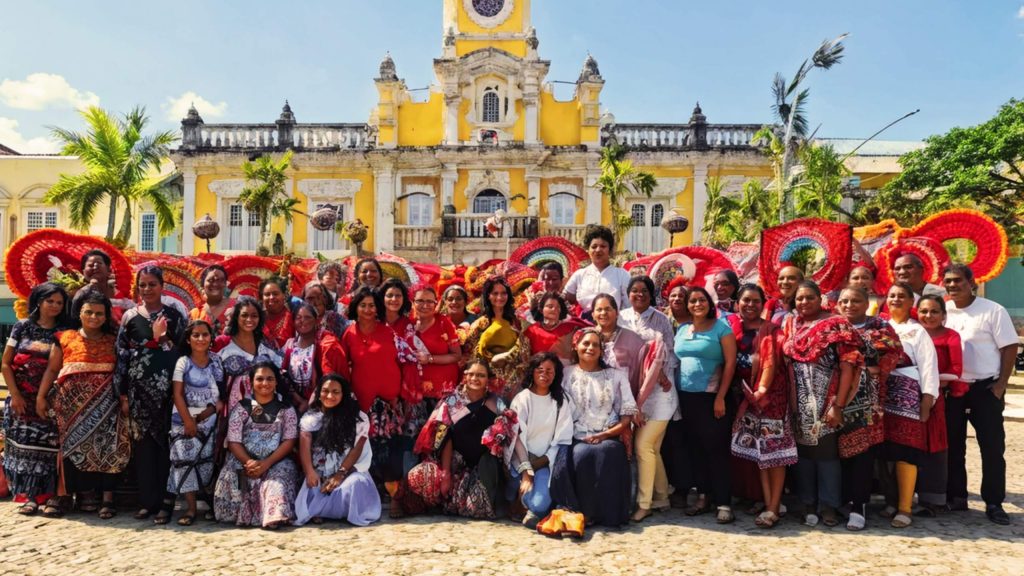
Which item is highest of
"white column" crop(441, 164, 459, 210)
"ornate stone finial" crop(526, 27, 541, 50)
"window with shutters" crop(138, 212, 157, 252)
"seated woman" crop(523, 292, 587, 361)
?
"ornate stone finial" crop(526, 27, 541, 50)

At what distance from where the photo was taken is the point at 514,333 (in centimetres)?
485

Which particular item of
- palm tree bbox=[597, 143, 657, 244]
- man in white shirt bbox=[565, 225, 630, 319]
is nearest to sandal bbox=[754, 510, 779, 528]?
man in white shirt bbox=[565, 225, 630, 319]

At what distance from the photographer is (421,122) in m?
21.2

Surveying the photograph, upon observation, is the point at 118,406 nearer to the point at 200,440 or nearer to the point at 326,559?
the point at 200,440

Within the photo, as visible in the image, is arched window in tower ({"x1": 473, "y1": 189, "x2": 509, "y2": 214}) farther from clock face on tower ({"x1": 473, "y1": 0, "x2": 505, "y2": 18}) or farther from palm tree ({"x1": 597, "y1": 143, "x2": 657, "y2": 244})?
clock face on tower ({"x1": 473, "y1": 0, "x2": 505, "y2": 18})

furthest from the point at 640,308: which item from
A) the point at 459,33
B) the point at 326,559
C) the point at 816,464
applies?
the point at 459,33

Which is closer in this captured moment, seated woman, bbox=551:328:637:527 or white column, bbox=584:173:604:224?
seated woman, bbox=551:328:637:527

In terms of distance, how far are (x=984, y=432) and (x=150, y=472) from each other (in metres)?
5.22

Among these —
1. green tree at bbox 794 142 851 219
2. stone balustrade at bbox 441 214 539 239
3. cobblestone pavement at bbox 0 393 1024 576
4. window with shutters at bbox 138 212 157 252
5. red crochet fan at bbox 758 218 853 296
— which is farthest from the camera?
window with shutters at bbox 138 212 157 252

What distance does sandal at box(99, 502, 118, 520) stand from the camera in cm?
443

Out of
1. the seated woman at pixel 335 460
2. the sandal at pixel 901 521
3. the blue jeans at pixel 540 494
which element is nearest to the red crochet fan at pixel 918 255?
the sandal at pixel 901 521

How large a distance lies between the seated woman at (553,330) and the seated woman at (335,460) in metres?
1.21

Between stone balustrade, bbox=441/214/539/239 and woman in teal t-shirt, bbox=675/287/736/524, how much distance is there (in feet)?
44.2

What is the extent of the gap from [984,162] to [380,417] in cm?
1960
